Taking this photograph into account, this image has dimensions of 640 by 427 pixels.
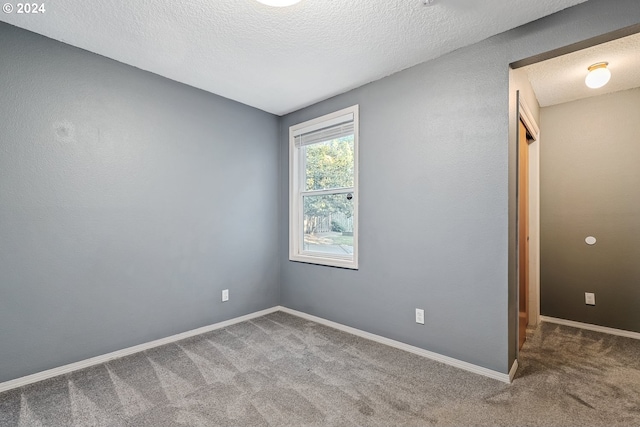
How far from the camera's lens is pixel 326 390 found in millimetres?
2051

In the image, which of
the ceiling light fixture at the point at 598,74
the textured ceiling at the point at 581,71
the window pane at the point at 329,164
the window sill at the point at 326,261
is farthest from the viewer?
the window pane at the point at 329,164

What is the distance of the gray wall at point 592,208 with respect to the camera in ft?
9.98

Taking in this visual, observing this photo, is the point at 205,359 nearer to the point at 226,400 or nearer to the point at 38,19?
the point at 226,400

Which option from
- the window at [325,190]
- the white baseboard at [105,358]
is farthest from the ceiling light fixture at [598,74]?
the white baseboard at [105,358]

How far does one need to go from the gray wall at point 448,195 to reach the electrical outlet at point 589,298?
1.62 m

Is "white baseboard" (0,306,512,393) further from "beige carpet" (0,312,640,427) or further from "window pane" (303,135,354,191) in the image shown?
"window pane" (303,135,354,191)

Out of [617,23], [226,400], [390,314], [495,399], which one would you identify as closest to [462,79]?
[617,23]

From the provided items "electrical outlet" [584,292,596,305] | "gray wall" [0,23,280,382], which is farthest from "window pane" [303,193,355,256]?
"electrical outlet" [584,292,596,305]

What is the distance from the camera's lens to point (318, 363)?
95.8 inches

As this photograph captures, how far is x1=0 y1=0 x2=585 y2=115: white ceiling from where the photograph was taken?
1912 millimetres

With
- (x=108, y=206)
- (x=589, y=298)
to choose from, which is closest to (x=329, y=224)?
(x=108, y=206)

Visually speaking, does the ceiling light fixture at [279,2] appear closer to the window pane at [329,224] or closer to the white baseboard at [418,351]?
the window pane at [329,224]

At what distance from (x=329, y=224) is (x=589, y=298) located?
287cm

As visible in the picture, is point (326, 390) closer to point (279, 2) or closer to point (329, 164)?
point (329, 164)
